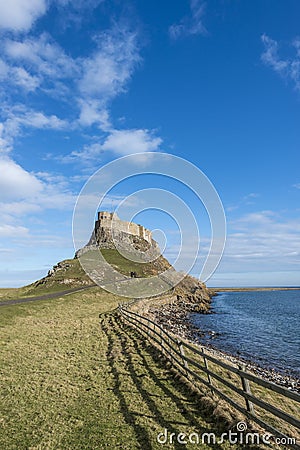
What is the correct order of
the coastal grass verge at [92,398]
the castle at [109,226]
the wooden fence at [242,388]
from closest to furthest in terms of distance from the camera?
the wooden fence at [242,388], the coastal grass verge at [92,398], the castle at [109,226]

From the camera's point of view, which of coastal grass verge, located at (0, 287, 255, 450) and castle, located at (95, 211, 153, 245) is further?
castle, located at (95, 211, 153, 245)

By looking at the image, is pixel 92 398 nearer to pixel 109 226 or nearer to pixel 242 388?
pixel 242 388

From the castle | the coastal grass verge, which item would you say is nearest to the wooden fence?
the coastal grass verge

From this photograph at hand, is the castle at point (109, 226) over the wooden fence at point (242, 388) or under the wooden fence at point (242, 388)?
over

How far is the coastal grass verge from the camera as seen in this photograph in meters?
10.2

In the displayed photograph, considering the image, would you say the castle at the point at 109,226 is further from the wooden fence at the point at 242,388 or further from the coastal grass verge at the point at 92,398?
the coastal grass verge at the point at 92,398

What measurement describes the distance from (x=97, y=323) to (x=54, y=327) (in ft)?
16.9

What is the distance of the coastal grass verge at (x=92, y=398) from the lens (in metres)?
10.2

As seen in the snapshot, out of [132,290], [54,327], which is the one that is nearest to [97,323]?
[54,327]

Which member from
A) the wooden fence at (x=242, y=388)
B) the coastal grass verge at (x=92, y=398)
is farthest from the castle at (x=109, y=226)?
the coastal grass verge at (x=92, y=398)

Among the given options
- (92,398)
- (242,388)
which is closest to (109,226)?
(92,398)

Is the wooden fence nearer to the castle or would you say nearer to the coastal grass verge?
the coastal grass verge

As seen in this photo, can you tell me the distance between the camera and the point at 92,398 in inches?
531

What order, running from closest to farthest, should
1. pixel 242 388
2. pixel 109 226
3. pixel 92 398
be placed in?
pixel 242 388 < pixel 92 398 < pixel 109 226
